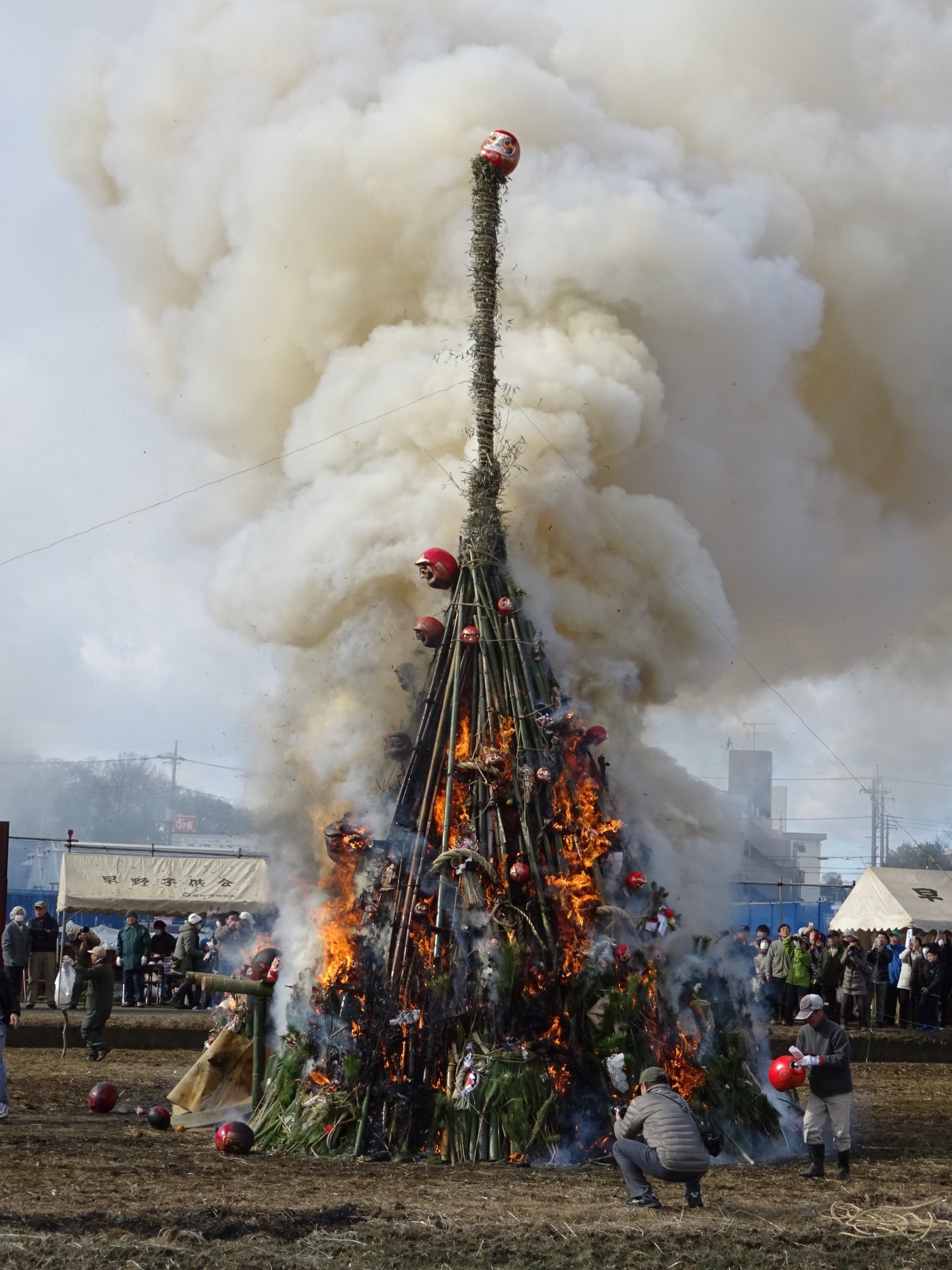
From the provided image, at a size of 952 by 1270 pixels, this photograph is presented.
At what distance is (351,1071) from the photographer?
1270 centimetres

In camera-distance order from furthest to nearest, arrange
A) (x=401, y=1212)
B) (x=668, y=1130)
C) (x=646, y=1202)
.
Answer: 1. (x=646, y=1202)
2. (x=668, y=1130)
3. (x=401, y=1212)

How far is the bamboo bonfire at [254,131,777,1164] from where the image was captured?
12.6m

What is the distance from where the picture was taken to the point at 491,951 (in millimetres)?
12938

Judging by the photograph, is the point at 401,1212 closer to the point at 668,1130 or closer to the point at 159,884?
the point at 668,1130

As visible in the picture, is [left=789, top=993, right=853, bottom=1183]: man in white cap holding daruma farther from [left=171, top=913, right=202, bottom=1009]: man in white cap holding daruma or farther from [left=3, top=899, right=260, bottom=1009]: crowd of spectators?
[left=171, top=913, right=202, bottom=1009]: man in white cap holding daruma

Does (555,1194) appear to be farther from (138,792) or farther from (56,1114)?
(138,792)

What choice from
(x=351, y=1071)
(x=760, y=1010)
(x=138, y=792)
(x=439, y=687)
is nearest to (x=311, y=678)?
(x=439, y=687)

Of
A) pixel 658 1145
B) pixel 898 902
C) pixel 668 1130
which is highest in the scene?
pixel 898 902

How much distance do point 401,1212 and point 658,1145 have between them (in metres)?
1.87

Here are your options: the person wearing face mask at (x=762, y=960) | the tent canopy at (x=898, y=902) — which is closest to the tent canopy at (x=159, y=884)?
the person wearing face mask at (x=762, y=960)

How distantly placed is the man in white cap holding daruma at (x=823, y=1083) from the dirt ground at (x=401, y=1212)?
26cm

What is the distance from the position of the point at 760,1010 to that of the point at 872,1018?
12085 mm

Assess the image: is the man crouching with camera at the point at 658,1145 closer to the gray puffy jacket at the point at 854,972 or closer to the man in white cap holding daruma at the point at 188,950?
the gray puffy jacket at the point at 854,972

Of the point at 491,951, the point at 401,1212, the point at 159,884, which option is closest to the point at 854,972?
the point at 159,884
